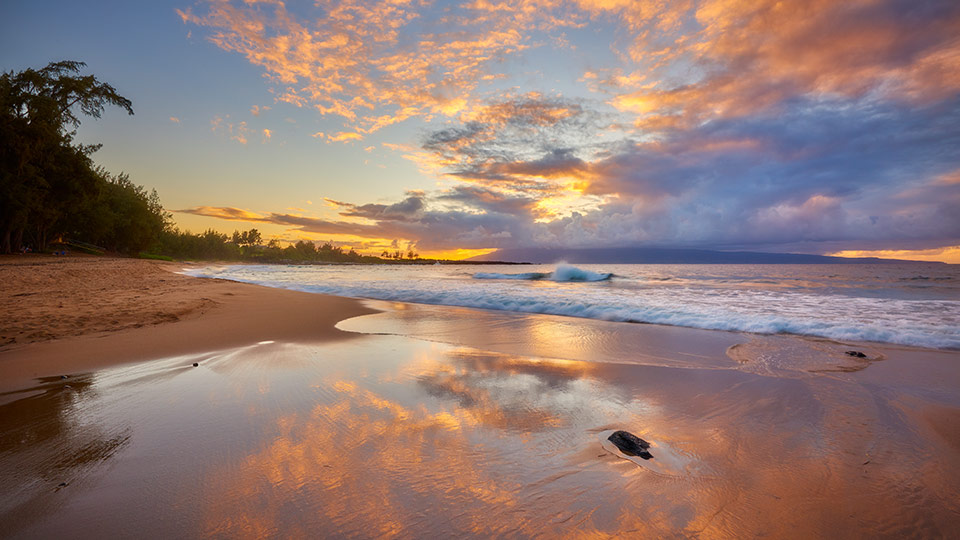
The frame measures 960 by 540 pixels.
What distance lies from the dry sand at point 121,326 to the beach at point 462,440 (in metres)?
0.07

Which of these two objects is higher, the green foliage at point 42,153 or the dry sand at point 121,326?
the green foliage at point 42,153

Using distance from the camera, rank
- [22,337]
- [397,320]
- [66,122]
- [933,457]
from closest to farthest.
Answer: [933,457]
[22,337]
[397,320]
[66,122]

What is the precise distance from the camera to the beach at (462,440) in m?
1.59

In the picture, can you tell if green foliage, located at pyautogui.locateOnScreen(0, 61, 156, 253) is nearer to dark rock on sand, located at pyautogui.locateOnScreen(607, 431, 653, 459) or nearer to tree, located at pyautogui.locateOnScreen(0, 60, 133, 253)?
tree, located at pyautogui.locateOnScreen(0, 60, 133, 253)

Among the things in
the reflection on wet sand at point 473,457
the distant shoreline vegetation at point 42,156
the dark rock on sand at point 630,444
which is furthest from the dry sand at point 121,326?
the distant shoreline vegetation at point 42,156

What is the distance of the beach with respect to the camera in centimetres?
159

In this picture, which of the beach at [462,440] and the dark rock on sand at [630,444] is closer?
the beach at [462,440]

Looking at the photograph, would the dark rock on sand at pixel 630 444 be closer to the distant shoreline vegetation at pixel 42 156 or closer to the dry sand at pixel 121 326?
the dry sand at pixel 121 326

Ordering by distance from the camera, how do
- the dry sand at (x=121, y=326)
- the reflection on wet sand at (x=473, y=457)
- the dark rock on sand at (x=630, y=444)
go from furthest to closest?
the dry sand at (x=121, y=326) → the dark rock on sand at (x=630, y=444) → the reflection on wet sand at (x=473, y=457)

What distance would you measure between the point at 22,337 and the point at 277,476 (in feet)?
18.6

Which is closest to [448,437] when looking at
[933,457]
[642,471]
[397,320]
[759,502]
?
[642,471]

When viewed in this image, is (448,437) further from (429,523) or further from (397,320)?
(397,320)

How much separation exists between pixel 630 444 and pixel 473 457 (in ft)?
3.15

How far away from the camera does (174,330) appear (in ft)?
18.9
